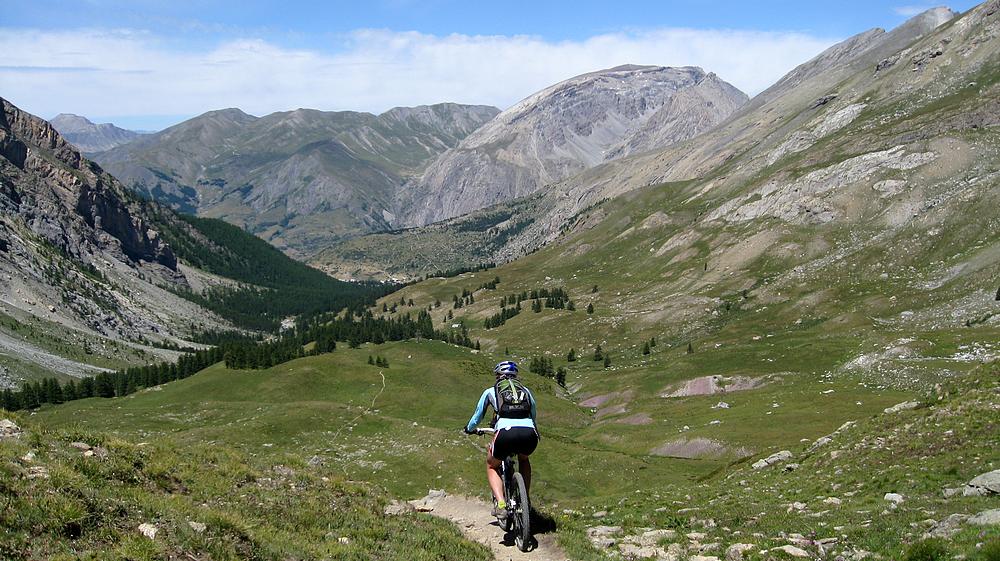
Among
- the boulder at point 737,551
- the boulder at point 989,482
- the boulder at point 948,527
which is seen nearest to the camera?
the boulder at point 948,527

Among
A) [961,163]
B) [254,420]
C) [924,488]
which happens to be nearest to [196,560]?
[924,488]

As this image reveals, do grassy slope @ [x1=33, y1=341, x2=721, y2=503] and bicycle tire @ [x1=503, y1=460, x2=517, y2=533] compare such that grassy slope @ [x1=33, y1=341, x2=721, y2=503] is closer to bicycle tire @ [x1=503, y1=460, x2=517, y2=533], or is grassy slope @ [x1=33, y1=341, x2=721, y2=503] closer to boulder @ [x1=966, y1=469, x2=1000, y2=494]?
bicycle tire @ [x1=503, y1=460, x2=517, y2=533]

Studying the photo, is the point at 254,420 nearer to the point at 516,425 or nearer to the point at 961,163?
the point at 516,425

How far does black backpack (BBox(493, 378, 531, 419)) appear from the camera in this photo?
18375mm

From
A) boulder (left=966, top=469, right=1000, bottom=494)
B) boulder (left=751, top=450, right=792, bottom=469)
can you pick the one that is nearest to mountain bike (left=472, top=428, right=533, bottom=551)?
boulder (left=966, top=469, right=1000, bottom=494)

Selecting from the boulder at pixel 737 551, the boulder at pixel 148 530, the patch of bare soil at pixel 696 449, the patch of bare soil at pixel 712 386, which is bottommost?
the patch of bare soil at pixel 712 386

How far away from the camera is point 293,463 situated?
28438mm

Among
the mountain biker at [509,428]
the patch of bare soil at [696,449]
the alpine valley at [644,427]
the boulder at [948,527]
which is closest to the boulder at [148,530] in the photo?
the alpine valley at [644,427]

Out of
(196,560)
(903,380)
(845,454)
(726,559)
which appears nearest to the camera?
(196,560)

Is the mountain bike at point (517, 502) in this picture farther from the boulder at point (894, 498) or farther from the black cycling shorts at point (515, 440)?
the boulder at point (894, 498)

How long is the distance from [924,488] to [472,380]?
89.1 meters

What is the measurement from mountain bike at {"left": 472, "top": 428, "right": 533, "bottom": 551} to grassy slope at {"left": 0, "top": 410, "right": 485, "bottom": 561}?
149 cm

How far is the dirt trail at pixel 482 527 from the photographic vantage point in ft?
60.7

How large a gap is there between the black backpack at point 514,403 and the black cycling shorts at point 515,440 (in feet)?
1.31
